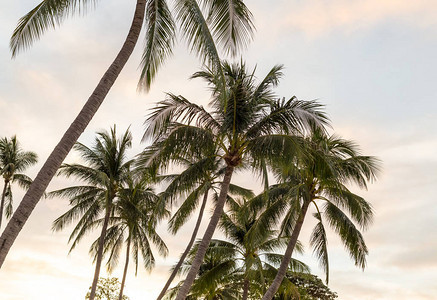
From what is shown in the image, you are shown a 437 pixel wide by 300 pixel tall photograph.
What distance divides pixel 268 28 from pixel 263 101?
3.37 m

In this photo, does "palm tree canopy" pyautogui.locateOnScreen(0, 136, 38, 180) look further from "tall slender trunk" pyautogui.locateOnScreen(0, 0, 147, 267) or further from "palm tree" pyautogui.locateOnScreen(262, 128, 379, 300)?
"tall slender trunk" pyautogui.locateOnScreen(0, 0, 147, 267)

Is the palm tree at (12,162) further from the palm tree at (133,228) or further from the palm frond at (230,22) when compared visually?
the palm frond at (230,22)

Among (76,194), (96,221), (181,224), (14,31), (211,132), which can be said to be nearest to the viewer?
(14,31)

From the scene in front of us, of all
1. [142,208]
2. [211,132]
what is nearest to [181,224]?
[211,132]

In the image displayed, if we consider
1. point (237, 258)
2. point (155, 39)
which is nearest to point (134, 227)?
point (237, 258)

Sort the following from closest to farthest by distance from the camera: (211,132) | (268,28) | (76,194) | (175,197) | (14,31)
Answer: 1. (14,31)
2. (268,28)
3. (211,132)
4. (175,197)
5. (76,194)

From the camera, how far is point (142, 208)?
23.6 metres

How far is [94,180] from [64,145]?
15.4 meters

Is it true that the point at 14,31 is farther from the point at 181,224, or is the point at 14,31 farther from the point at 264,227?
the point at 264,227

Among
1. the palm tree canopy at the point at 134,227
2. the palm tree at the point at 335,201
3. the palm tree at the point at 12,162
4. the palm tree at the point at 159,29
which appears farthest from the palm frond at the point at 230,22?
the palm tree at the point at 12,162

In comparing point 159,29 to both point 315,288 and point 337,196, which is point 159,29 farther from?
point 315,288

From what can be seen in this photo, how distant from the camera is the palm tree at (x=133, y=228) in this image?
2234 cm

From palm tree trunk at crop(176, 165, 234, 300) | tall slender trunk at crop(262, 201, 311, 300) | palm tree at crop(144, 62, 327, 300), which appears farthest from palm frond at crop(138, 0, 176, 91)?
tall slender trunk at crop(262, 201, 311, 300)

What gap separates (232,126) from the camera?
1477 centimetres
